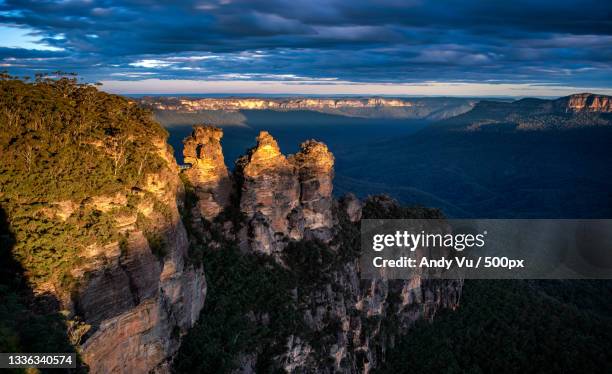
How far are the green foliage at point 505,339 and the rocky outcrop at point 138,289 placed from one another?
3056cm

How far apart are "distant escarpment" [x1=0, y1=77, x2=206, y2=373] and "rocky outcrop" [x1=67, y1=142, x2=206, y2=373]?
0.06m

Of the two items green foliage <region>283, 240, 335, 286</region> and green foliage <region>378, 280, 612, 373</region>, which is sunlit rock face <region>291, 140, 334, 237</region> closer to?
green foliage <region>283, 240, 335, 286</region>

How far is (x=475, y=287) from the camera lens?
7344 centimetres

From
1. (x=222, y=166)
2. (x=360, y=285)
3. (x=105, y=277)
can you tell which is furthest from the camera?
(x=360, y=285)

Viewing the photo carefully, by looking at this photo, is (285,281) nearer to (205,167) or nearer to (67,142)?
(205,167)

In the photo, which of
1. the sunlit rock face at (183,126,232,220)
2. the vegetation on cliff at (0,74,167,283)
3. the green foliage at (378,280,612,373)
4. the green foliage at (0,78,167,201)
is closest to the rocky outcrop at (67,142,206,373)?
the vegetation on cliff at (0,74,167,283)

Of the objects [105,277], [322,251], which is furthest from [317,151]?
[105,277]

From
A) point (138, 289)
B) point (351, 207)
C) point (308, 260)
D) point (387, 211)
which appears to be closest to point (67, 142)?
point (138, 289)

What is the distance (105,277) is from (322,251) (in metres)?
28.9

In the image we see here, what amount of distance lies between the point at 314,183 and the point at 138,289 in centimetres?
2785

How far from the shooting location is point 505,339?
6128 centimetres

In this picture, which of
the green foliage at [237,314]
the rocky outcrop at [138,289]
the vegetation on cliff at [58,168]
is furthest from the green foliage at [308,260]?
the vegetation on cliff at [58,168]

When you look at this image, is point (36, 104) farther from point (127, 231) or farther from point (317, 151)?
point (317, 151)

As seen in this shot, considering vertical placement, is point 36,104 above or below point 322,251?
above
